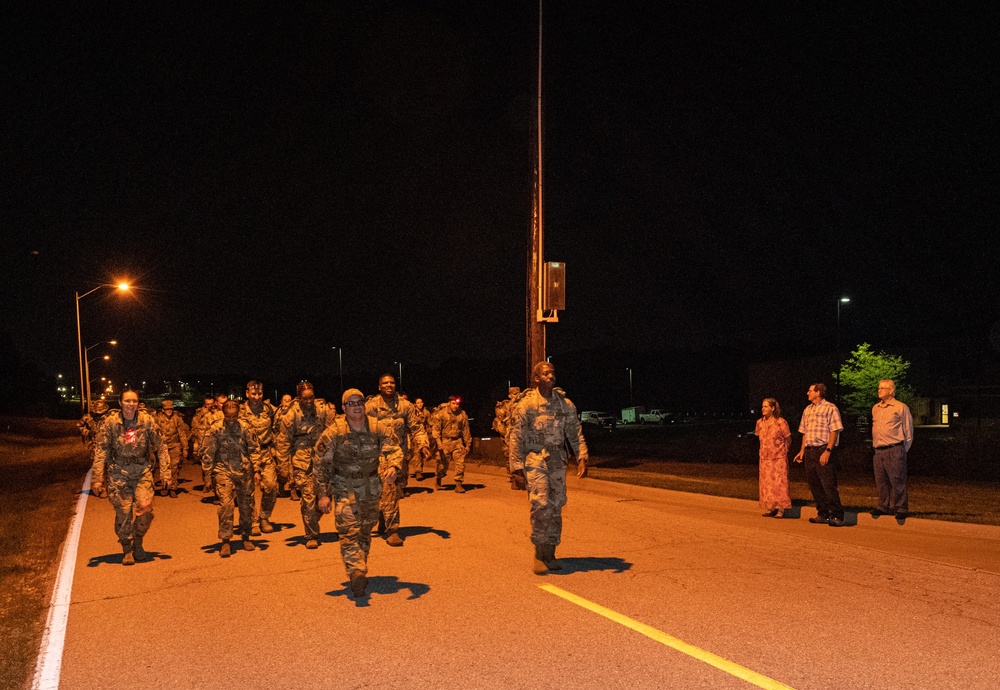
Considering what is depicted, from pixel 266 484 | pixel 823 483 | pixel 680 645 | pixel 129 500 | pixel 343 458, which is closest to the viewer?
pixel 680 645

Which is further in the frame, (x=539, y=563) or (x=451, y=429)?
(x=451, y=429)

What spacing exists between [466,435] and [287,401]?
442 centimetres

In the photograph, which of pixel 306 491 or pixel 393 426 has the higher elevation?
pixel 393 426

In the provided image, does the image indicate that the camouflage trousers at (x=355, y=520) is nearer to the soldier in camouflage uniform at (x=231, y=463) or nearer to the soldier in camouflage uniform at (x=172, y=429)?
the soldier in camouflage uniform at (x=231, y=463)

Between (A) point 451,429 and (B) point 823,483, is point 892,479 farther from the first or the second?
(A) point 451,429

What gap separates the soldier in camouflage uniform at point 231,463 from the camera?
9.37m

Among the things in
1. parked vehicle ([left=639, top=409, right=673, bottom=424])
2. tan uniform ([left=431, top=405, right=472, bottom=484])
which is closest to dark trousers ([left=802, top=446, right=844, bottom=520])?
tan uniform ([left=431, top=405, right=472, bottom=484])

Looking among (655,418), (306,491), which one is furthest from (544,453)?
(655,418)

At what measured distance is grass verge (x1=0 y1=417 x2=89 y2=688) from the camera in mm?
5773

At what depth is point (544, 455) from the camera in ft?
25.0

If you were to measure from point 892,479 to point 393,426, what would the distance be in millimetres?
6377

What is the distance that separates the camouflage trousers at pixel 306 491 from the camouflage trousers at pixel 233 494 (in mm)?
654

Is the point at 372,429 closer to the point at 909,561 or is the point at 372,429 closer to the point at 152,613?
the point at 152,613

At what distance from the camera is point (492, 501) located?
13.1 meters
